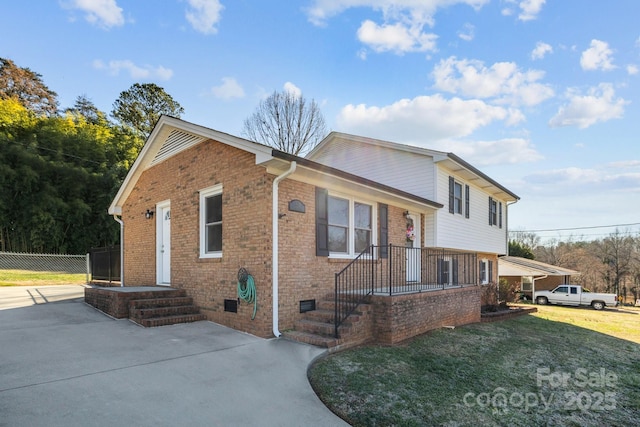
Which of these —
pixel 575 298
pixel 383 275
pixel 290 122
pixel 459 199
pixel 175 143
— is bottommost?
pixel 575 298

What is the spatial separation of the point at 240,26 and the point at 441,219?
8120mm

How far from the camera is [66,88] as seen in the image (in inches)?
1092

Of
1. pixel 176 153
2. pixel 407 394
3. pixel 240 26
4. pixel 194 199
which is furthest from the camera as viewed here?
pixel 240 26

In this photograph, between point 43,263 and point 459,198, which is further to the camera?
point 43,263

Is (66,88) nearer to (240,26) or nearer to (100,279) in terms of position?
(100,279)

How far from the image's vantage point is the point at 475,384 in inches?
200

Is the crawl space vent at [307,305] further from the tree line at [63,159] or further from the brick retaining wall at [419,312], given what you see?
the tree line at [63,159]

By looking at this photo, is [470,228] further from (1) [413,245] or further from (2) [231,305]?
(2) [231,305]

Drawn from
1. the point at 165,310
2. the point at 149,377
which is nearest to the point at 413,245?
the point at 165,310

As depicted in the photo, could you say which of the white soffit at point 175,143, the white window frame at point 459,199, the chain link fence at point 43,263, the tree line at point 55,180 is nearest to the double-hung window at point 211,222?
the white soffit at point 175,143

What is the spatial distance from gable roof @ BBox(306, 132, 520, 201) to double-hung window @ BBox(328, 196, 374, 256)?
12.1 feet

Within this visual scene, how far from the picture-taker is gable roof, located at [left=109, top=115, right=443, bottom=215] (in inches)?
247

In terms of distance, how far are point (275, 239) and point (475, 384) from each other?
3.76 meters

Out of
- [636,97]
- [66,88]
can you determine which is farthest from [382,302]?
[66,88]
